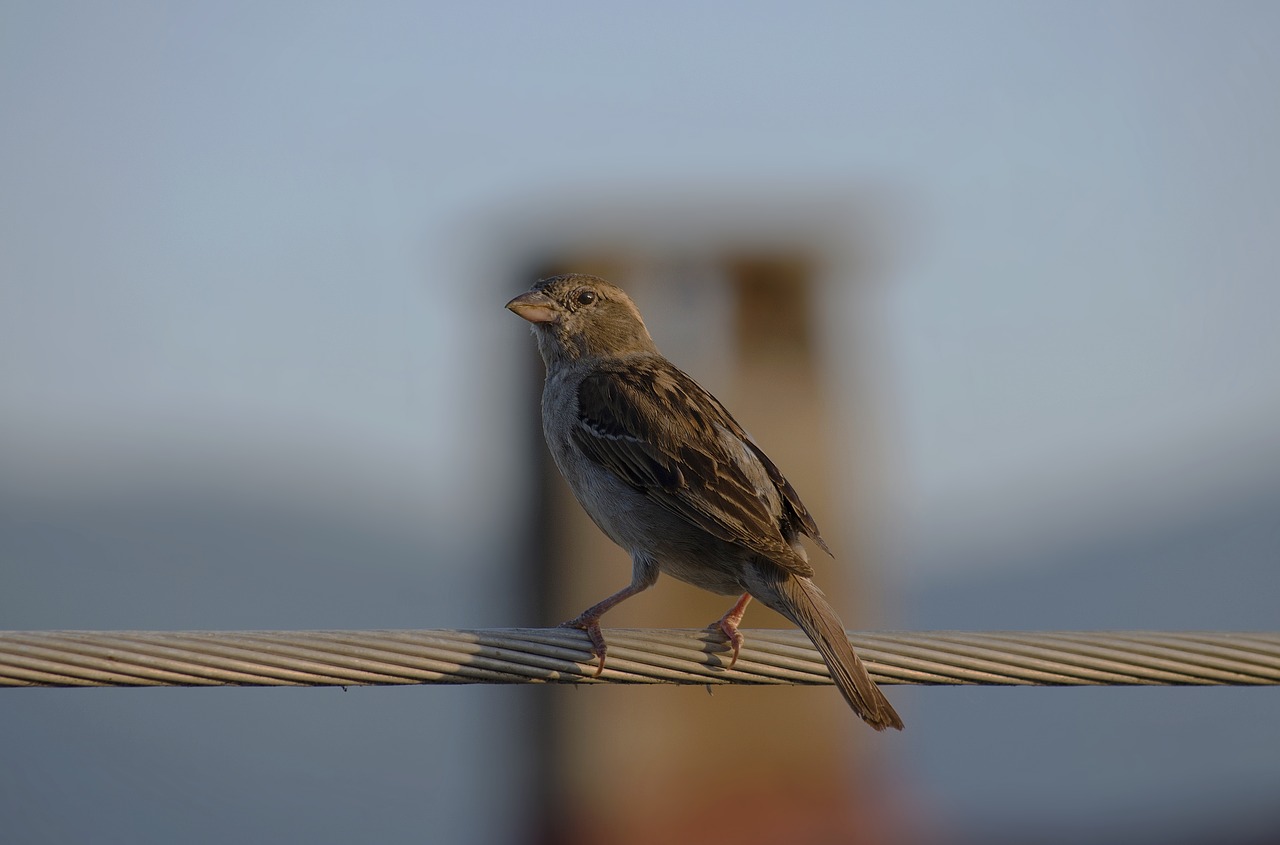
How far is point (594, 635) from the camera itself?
4211 millimetres

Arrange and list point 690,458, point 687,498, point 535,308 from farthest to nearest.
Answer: point 535,308 < point 690,458 < point 687,498

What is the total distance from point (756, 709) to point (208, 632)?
10123 millimetres

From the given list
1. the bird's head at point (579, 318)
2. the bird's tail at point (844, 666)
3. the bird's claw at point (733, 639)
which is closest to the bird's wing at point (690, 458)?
the bird's tail at point (844, 666)

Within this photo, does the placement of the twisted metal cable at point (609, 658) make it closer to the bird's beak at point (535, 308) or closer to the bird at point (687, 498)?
the bird at point (687, 498)

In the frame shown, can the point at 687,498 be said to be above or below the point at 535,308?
below

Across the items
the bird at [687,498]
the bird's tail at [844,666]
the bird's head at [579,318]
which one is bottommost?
the bird's tail at [844,666]

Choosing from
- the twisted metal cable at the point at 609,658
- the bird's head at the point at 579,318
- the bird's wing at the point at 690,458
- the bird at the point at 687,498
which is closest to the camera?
the twisted metal cable at the point at 609,658

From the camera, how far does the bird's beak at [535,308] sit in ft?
20.7

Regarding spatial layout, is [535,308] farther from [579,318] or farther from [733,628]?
[733,628]

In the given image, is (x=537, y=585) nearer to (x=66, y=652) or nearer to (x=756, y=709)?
(x=756, y=709)

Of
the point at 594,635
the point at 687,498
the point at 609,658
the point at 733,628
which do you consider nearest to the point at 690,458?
the point at 687,498

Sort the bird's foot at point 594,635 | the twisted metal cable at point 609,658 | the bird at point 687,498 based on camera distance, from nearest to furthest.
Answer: the twisted metal cable at point 609,658 < the bird's foot at point 594,635 < the bird at point 687,498

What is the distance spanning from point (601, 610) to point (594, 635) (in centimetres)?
52

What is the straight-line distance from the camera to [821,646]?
424 cm
